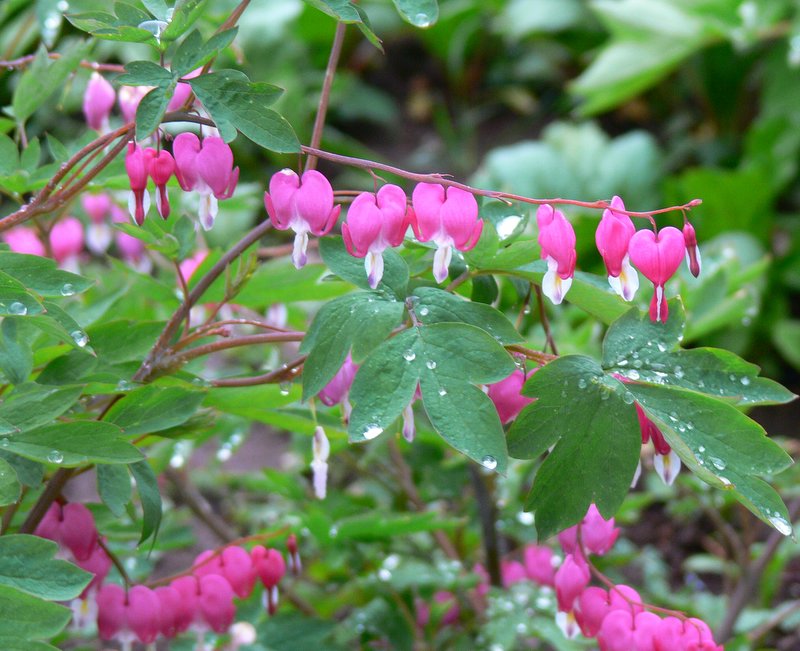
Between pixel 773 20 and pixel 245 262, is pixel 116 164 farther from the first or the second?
pixel 773 20

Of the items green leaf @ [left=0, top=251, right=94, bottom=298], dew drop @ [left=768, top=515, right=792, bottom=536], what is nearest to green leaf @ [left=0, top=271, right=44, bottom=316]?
green leaf @ [left=0, top=251, right=94, bottom=298]

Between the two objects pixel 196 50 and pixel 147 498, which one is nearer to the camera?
pixel 196 50

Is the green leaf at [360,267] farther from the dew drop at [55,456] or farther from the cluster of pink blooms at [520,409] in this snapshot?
the dew drop at [55,456]

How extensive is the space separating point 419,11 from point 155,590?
705 millimetres

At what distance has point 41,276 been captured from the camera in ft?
2.90

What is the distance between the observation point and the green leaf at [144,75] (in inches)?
30.9

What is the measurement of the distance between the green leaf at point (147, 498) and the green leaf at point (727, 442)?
48 cm

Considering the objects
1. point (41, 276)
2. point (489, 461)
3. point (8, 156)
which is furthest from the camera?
point (8, 156)

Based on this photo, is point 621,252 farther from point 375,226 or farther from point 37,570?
point 37,570

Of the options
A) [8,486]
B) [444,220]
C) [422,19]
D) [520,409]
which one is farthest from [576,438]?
[8,486]

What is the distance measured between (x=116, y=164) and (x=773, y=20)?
291 cm

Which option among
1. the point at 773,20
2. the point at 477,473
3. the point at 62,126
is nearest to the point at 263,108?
the point at 477,473

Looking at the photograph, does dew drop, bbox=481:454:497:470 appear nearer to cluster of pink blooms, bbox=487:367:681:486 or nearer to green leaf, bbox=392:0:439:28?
cluster of pink blooms, bbox=487:367:681:486

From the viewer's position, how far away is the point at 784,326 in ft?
9.28
